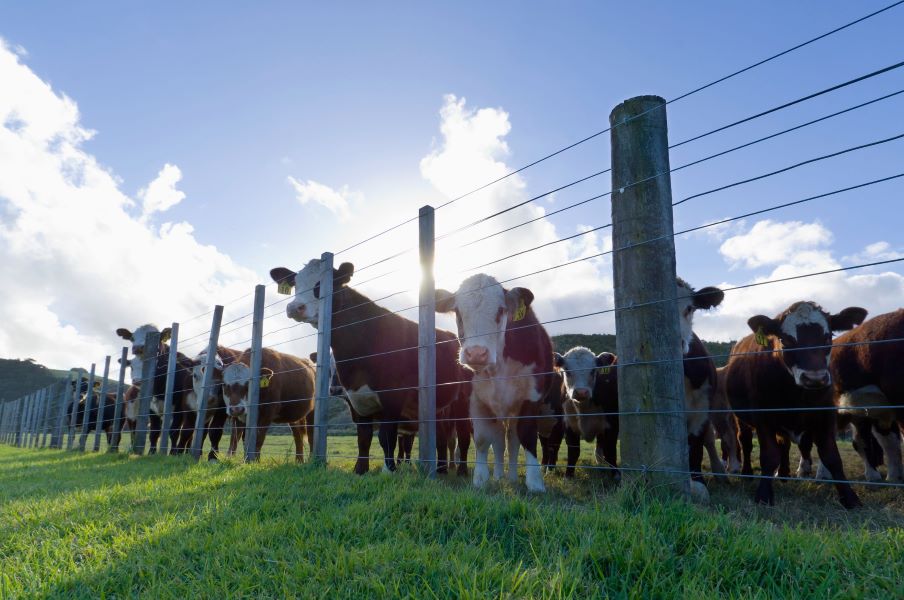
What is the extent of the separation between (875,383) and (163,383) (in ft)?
43.8

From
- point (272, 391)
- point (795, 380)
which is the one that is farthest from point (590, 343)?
point (795, 380)

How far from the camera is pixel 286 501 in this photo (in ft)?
12.3

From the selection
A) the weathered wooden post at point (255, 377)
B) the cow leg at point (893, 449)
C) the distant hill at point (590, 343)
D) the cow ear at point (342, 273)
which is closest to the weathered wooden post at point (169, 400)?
the weathered wooden post at point (255, 377)

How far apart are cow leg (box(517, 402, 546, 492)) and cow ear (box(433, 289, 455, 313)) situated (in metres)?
1.33

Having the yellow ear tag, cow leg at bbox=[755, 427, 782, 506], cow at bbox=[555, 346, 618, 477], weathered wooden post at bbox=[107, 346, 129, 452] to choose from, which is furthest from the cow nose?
weathered wooden post at bbox=[107, 346, 129, 452]

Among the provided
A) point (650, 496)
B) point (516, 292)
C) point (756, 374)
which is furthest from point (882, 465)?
point (650, 496)

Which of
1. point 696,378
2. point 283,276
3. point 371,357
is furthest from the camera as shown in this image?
point 283,276

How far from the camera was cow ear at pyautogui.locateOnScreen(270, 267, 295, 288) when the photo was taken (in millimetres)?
9062

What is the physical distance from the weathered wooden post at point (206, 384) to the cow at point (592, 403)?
5805 millimetres

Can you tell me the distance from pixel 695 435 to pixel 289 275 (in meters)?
6.27

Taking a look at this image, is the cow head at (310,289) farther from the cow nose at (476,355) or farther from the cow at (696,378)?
the cow at (696,378)

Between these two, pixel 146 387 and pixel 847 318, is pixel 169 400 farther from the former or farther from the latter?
pixel 847 318

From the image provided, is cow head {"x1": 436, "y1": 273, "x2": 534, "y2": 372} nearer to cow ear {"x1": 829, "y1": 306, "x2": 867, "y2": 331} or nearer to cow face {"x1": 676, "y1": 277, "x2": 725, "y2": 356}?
cow face {"x1": 676, "y1": 277, "x2": 725, "y2": 356}

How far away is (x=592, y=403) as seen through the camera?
27.7 feet
